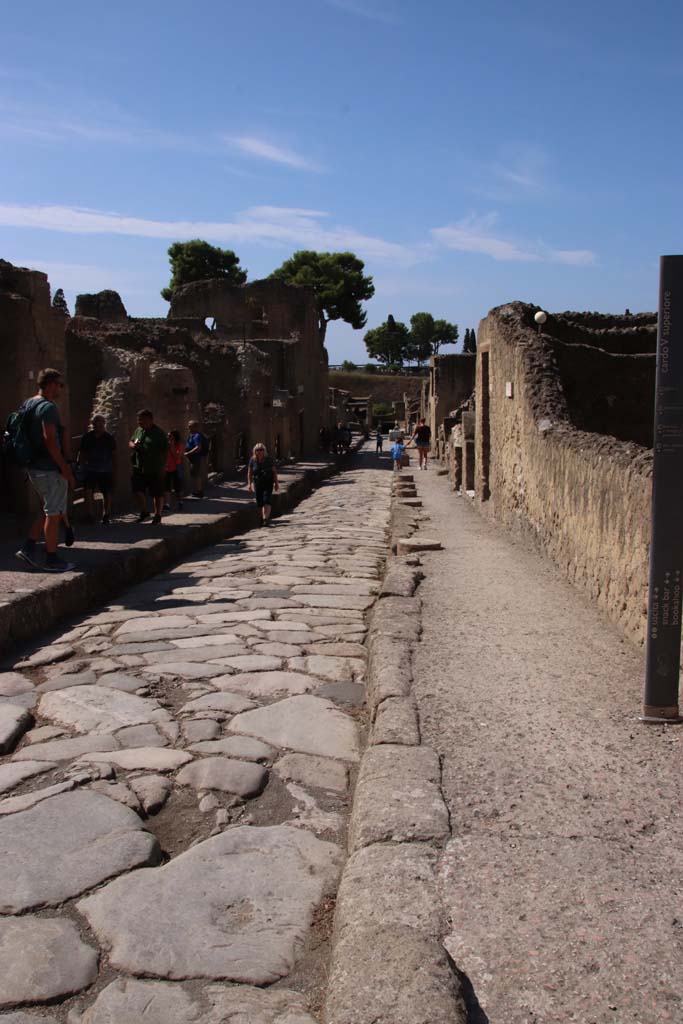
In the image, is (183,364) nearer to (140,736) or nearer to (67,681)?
(67,681)

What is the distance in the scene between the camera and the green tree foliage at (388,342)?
97.6 meters

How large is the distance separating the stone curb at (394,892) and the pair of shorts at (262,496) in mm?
9014

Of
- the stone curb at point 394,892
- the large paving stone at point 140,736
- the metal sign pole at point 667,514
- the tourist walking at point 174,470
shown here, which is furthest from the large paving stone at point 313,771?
the tourist walking at point 174,470

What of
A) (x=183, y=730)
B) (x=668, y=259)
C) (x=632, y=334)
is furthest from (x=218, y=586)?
(x=632, y=334)

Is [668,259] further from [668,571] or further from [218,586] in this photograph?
[218,586]

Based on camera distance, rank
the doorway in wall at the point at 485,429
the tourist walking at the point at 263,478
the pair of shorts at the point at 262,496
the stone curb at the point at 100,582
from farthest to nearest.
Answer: the pair of shorts at the point at 262,496 → the tourist walking at the point at 263,478 → the doorway in wall at the point at 485,429 → the stone curb at the point at 100,582

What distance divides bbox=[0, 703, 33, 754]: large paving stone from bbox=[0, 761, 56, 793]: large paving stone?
211mm

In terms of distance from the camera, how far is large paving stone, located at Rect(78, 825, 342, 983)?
2.35 metres

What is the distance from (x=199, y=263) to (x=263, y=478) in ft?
181

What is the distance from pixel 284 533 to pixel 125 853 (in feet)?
29.2

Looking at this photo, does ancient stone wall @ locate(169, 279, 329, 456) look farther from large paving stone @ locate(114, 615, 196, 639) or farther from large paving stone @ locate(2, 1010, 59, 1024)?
large paving stone @ locate(2, 1010, 59, 1024)

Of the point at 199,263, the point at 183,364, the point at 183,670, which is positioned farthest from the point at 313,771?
the point at 199,263

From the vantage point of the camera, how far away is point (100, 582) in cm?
700

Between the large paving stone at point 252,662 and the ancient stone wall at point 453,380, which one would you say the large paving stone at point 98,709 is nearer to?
the large paving stone at point 252,662
